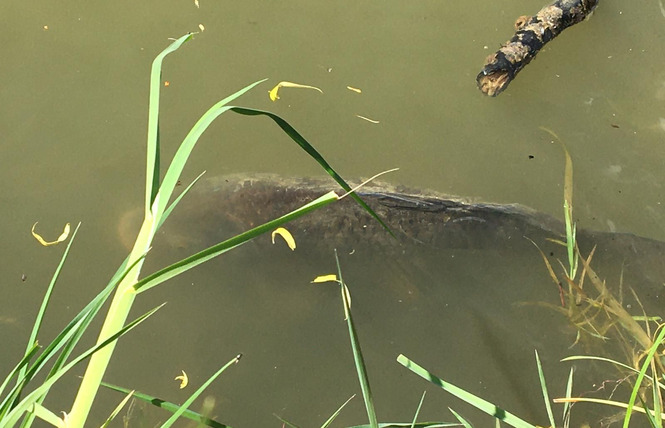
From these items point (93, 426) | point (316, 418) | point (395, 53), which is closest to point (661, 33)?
point (395, 53)

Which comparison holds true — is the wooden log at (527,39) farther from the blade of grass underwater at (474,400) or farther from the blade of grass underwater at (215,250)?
the blade of grass underwater at (215,250)

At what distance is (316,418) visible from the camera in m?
3.14

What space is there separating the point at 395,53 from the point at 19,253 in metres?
2.54

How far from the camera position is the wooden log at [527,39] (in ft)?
12.8

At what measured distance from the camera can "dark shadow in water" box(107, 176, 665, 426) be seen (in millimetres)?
3217

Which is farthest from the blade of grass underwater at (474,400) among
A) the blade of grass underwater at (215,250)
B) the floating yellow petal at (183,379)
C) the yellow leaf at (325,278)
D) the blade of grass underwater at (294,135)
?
the floating yellow petal at (183,379)

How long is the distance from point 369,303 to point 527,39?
2.00 m

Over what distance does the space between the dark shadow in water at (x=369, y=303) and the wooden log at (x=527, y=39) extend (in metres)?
0.85

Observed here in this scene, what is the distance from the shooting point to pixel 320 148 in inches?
149

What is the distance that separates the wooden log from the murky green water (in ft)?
0.33

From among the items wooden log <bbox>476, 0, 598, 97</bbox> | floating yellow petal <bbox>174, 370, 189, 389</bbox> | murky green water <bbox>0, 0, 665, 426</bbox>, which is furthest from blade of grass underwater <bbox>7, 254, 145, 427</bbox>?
wooden log <bbox>476, 0, 598, 97</bbox>

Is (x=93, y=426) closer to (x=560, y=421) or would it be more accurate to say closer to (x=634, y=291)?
(x=560, y=421)

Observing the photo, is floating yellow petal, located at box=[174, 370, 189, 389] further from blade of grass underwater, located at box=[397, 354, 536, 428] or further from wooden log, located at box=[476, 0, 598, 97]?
wooden log, located at box=[476, 0, 598, 97]

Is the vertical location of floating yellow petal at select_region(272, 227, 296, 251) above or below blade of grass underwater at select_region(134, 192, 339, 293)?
below
